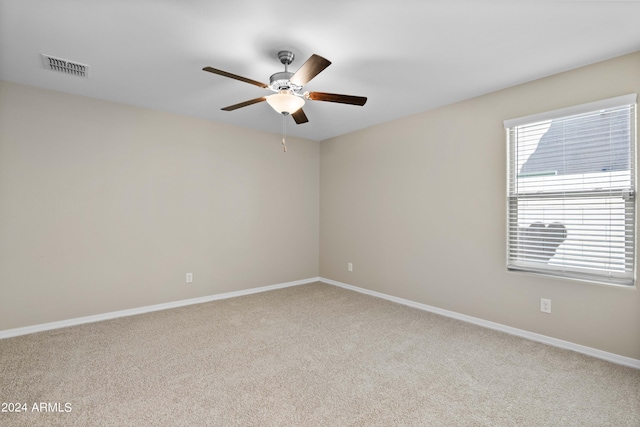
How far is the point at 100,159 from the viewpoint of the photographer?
3344mm

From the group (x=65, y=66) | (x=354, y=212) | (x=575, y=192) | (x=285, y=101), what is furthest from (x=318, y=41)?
(x=354, y=212)

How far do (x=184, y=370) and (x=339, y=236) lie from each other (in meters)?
3.02

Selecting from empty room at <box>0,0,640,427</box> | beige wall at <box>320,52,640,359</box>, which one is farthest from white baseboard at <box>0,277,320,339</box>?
beige wall at <box>320,52,640,359</box>

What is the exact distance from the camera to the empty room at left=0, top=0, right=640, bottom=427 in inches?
75.8

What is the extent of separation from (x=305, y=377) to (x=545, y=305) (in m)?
2.20

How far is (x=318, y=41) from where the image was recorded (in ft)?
7.18

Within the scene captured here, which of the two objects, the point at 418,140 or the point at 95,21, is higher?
the point at 95,21

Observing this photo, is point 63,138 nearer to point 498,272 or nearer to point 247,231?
point 247,231

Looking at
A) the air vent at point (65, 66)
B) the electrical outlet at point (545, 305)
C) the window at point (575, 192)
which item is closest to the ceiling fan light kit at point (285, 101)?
the air vent at point (65, 66)

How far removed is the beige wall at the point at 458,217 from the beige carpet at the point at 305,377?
1.08ft

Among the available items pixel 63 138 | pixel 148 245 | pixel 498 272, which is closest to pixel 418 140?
pixel 498 272

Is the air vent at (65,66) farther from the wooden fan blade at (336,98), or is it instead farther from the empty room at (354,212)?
the wooden fan blade at (336,98)

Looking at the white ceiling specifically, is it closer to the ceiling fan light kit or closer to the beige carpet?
the ceiling fan light kit

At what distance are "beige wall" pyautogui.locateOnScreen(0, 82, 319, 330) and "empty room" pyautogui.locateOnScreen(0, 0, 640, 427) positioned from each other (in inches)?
0.8
